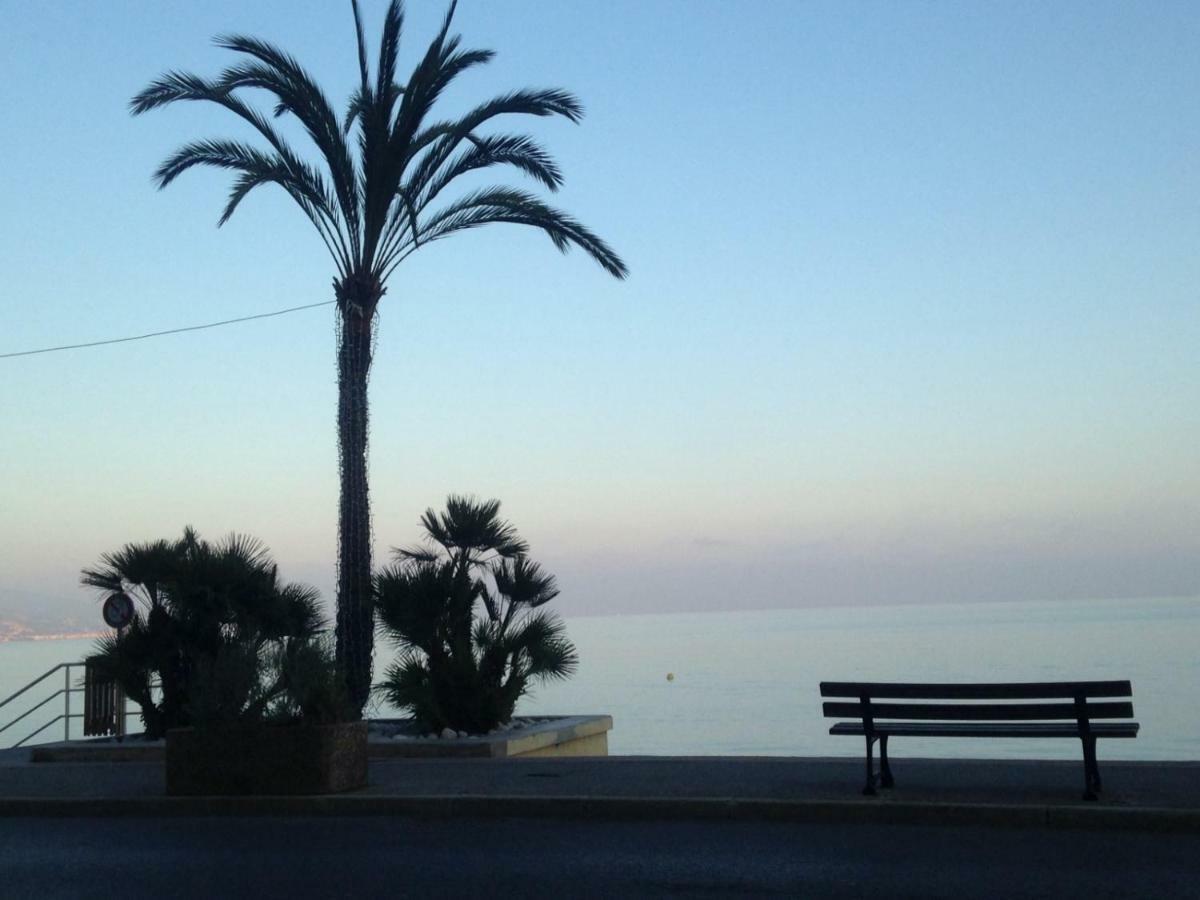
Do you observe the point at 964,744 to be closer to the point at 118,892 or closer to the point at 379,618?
the point at 379,618

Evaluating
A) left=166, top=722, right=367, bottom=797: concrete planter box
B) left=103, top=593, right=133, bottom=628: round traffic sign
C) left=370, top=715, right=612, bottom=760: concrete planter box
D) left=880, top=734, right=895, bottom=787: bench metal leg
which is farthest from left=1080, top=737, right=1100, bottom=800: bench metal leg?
left=103, top=593, right=133, bottom=628: round traffic sign

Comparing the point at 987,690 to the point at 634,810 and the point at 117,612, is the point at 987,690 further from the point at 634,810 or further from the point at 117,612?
the point at 117,612

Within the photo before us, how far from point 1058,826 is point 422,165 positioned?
14.0 m

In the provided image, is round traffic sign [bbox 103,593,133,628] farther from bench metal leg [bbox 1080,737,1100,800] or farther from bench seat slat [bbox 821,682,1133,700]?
bench metal leg [bbox 1080,737,1100,800]

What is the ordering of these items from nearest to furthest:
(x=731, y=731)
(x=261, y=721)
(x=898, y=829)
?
(x=898, y=829)
(x=261, y=721)
(x=731, y=731)

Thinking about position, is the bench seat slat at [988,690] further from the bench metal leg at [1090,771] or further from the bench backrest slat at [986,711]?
the bench metal leg at [1090,771]

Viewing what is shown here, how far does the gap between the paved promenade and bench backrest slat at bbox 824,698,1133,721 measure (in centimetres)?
56

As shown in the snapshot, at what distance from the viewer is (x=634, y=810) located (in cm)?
1073

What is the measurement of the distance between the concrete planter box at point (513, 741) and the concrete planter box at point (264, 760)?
3045mm

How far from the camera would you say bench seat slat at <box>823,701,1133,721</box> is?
10391 millimetres

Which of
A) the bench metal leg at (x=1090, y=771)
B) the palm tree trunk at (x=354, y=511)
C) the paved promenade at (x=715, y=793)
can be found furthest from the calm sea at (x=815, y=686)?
the bench metal leg at (x=1090, y=771)

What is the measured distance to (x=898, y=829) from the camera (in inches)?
387

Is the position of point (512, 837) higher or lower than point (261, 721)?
lower

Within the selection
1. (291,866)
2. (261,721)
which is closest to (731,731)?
(261,721)
